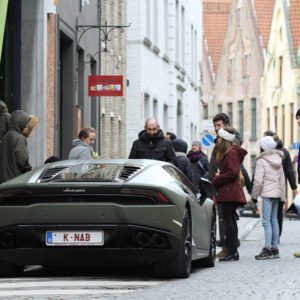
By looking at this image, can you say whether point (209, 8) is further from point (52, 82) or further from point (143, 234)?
point (143, 234)

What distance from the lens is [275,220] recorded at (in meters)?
19.0

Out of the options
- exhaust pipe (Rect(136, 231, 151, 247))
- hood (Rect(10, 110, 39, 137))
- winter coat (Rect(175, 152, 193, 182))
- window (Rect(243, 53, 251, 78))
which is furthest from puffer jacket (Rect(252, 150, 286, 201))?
window (Rect(243, 53, 251, 78))

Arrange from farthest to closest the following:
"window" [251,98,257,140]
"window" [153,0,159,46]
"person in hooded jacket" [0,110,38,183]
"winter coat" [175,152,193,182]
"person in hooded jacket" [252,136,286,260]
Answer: "window" [251,98,257,140], "window" [153,0,159,46], "winter coat" [175,152,193,182], "person in hooded jacket" [252,136,286,260], "person in hooded jacket" [0,110,38,183]

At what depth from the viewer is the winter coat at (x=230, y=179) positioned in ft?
58.1

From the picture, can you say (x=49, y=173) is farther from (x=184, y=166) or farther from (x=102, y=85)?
(x=102, y=85)

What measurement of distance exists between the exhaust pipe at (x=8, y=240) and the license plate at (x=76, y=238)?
36 cm

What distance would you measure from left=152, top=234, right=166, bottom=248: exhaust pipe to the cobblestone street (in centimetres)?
35

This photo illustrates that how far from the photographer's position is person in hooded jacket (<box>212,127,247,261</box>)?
699 inches

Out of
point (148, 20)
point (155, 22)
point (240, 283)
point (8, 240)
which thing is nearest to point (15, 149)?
point (8, 240)

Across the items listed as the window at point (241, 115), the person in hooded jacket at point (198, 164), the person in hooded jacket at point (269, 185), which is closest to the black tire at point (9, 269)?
the person in hooded jacket at point (269, 185)

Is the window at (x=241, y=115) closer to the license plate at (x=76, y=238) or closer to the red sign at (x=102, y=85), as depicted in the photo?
the red sign at (x=102, y=85)

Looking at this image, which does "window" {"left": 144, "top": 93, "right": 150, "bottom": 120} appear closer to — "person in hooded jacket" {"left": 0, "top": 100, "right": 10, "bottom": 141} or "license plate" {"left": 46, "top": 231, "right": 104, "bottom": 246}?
"person in hooded jacket" {"left": 0, "top": 100, "right": 10, "bottom": 141}

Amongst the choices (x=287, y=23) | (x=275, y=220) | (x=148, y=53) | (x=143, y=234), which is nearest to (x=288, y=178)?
(x=275, y=220)

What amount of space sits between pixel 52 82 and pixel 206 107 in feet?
214
